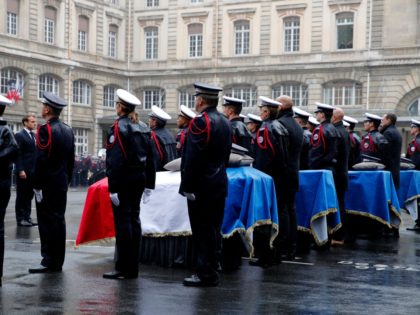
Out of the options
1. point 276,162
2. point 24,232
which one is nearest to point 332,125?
point 276,162

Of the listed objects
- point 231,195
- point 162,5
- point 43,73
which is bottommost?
point 231,195

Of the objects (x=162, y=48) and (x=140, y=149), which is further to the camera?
(x=162, y=48)

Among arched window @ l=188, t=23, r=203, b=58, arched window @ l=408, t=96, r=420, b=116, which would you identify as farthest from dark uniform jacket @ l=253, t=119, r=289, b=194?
arched window @ l=188, t=23, r=203, b=58

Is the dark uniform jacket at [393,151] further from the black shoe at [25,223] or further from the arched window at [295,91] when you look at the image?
the arched window at [295,91]

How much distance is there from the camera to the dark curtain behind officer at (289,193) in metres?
9.90

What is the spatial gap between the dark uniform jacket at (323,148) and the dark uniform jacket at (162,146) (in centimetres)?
237

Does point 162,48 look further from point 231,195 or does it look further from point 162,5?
point 231,195

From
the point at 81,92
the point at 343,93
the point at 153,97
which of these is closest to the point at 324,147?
the point at 343,93

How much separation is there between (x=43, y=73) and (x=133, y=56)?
947 cm

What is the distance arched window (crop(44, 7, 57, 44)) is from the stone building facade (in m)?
0.06

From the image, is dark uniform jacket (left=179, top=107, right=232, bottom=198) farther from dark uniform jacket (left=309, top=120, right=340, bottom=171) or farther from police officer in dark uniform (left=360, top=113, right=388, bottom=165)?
police officer in dark uniform (left=360, top=113, right=388, bottom=165)

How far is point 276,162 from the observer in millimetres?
9727

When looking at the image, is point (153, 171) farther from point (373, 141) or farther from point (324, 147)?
point (373, 141)

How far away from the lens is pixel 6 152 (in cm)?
769
